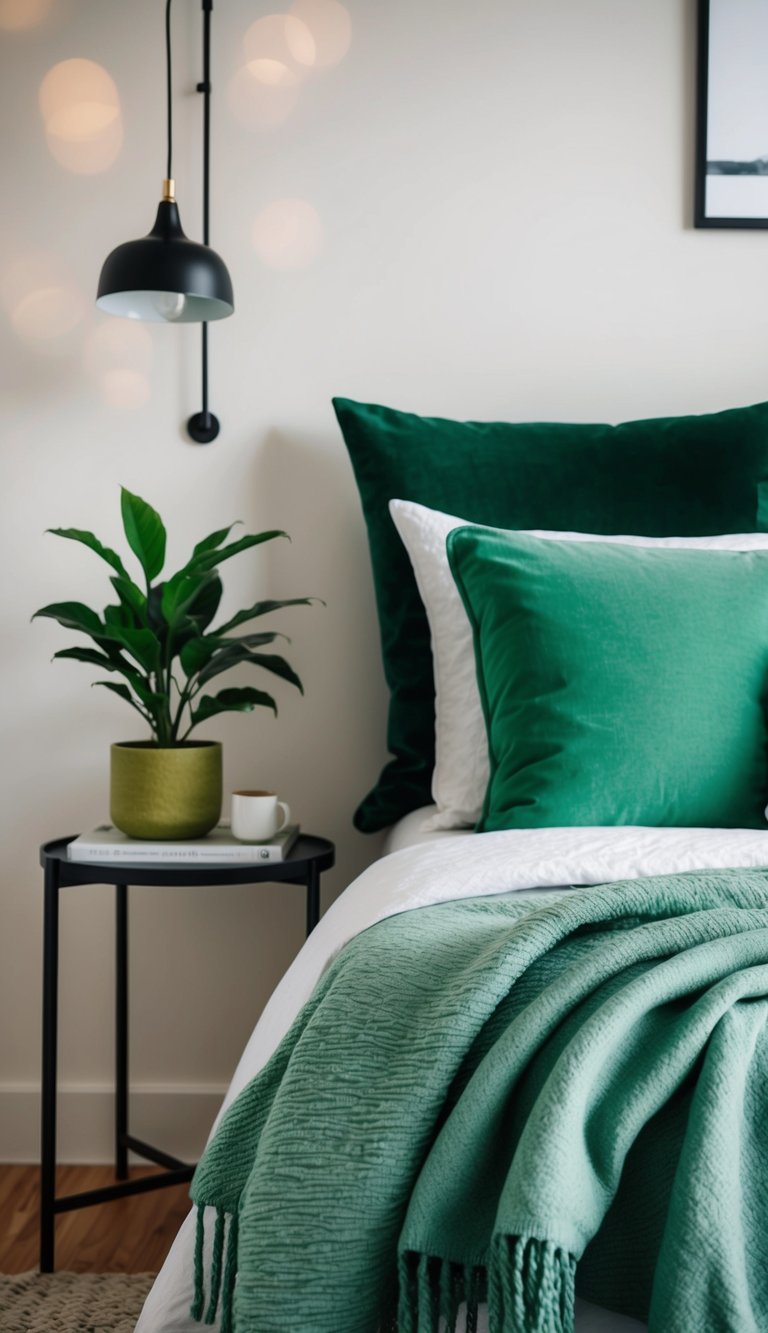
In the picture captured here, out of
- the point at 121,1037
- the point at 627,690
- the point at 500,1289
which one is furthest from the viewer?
the point at 121,1037

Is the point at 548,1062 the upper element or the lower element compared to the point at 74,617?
lower

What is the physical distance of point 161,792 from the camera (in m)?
1.75

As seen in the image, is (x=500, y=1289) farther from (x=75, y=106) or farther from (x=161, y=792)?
(x=75, y=106)

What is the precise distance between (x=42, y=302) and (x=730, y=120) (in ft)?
4.48

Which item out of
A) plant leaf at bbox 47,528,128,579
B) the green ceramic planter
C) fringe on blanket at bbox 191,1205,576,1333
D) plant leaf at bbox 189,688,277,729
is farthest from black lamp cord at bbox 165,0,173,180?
fringe on blanket at bbox 191,1205,576,1333

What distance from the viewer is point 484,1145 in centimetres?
71

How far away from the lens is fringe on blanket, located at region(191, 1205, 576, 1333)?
24.6 inches

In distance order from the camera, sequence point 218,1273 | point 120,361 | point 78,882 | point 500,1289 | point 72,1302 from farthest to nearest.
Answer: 1. point 120,361
2. point 78,882
3. point 72,1302
4. point 218,1273
5. point 500,1289

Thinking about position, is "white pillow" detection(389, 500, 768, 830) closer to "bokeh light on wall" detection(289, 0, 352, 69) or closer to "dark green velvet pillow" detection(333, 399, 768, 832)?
"dark green velvet pillow" detection(333, 399, 768, 832)

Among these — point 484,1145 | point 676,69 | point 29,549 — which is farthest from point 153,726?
point 676,69

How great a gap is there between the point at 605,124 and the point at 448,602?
106 cm

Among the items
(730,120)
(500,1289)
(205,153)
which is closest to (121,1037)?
(500,1289)

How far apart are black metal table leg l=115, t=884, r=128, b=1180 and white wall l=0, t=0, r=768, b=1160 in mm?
76

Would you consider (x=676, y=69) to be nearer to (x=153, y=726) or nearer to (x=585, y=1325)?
(x=153, y=726)
